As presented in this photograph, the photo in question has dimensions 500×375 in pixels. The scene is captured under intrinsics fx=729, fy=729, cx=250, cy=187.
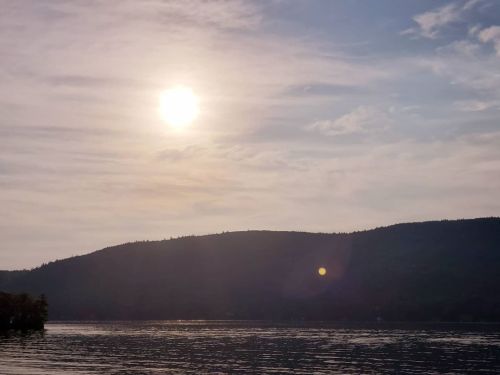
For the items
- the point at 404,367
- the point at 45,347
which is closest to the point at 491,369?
the point at 404,367

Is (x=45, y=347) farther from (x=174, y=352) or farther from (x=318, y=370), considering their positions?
(x=318, y=370)

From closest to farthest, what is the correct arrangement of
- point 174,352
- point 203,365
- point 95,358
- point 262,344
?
point 203,365 → point 95,358 → point 174,352 → point 262,344

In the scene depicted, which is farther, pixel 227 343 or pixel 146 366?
pixel 227 343

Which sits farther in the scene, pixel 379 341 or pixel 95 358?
pixel 379 341

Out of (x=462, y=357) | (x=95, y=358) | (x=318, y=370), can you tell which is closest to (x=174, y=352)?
(x=95, y=358)

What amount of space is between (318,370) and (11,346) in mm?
68650

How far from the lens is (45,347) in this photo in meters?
138

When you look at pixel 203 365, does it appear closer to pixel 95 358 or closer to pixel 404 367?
pixel 95 358

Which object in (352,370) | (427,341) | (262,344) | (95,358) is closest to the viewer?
(352,370)

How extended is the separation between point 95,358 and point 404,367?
47.6 metres

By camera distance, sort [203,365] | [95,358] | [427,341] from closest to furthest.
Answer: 1. [203,365]
2. [95,358]
3. [427,341]

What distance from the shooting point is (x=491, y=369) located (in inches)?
3871

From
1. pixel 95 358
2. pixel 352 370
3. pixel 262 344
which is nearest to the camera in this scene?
pixel 352 370

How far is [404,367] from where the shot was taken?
100688 millimetres
